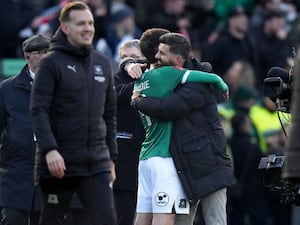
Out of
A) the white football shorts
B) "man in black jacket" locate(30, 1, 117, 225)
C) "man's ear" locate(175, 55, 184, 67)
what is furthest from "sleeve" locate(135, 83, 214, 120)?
"man in black jacket" locate(30, 1, 117, 225)

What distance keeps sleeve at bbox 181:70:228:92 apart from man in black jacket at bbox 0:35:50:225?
4.84 feet

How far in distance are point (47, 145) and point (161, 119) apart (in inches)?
48.6

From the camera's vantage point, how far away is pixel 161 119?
10.1m

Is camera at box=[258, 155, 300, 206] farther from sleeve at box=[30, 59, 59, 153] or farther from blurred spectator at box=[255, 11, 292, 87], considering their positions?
blurred spectator at box=[255, 11, 292, 87]

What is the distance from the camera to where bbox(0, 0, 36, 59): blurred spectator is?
17594 mm

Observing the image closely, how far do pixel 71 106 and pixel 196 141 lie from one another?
118 centimetres

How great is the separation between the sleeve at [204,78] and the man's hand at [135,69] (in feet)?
1.43

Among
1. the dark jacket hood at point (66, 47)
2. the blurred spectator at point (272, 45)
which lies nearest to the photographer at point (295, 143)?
the dark jacket hood at point (66, 47)

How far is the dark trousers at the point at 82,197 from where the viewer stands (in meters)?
9.36

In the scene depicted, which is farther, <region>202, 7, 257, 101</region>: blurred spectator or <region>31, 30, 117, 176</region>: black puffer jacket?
<region>202, 7, 257, 101</region>: blurred spectator

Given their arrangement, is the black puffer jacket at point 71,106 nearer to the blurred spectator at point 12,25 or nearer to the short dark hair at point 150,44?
the short dark hair at point 150,44

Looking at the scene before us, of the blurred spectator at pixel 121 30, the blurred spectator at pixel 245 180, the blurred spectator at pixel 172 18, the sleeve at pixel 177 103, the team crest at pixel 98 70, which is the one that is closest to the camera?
the team crest at pixel 98 70

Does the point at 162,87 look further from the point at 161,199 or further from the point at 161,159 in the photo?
the point at 161,199

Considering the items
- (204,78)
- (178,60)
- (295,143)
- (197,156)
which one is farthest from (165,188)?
(295,143)
